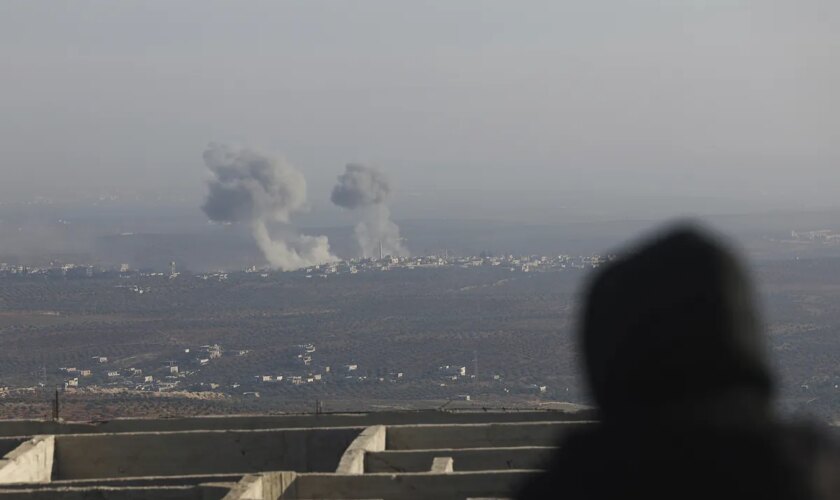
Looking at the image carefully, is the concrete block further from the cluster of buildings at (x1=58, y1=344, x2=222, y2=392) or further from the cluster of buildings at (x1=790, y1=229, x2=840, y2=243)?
the cluster of buildings at (x1=790, y1=229, x2=840, y2=243)

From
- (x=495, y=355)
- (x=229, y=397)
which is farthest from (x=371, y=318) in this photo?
(x=229, y=397)

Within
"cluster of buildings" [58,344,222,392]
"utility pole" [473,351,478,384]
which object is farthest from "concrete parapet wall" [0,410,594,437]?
"utility pole" [473,351,478,384]

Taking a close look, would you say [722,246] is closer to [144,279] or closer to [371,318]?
[371,318]

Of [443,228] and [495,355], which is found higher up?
[443,228]

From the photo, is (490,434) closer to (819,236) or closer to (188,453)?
(188,453)

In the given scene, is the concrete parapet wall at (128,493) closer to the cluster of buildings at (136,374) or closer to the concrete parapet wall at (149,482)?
the concrete parapet wall at (149,482)

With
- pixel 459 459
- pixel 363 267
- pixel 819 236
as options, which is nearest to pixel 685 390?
pixel 459 459
